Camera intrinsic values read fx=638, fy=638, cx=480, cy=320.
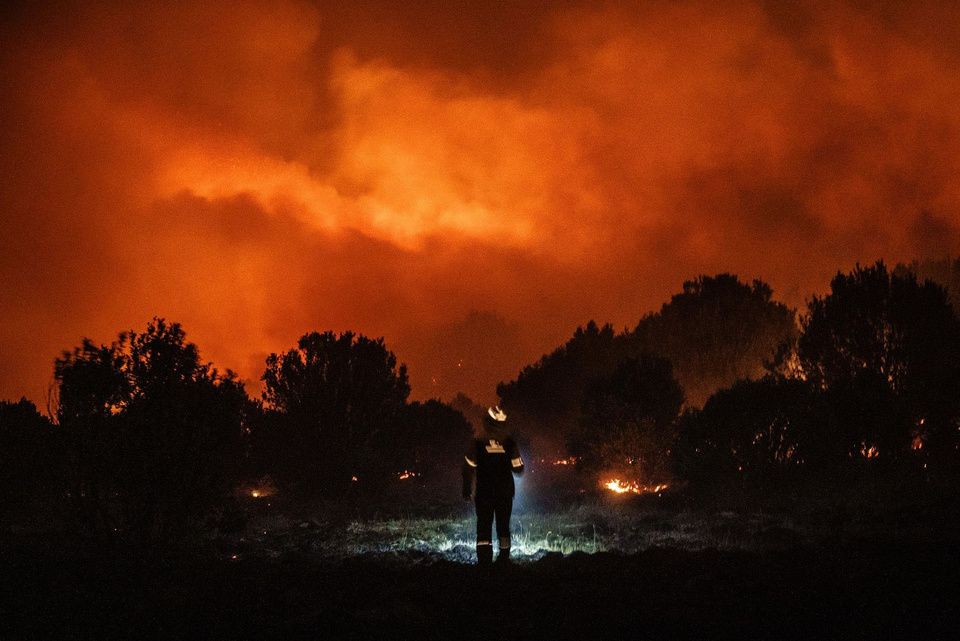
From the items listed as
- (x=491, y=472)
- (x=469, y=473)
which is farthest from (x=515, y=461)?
(x=469, y=473)

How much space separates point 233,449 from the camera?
10.5 m

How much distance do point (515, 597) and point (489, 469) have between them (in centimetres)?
244

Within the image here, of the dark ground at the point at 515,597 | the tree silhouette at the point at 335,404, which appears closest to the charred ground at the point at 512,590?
the dark ground at the point at 515,597

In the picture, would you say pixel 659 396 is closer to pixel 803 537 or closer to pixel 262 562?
pixel 803 537

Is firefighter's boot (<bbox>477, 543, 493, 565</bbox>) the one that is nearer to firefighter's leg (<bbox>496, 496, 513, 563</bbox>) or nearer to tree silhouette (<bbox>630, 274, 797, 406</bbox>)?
firefighter's leg (<bbox>496, 496, 513, 563</bbox>)

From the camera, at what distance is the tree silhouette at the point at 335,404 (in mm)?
26750

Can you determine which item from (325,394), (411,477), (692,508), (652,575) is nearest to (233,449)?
(652,575)

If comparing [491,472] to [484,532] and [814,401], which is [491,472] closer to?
[484,532]

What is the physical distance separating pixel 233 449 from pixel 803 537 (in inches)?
388

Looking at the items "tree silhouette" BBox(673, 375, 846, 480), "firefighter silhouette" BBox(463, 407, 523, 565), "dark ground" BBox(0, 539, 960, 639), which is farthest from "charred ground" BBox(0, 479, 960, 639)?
"tree silhouette" BBox(673, 375, 846, 480)

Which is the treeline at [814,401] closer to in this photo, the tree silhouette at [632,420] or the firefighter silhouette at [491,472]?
the tree silhouette at [632,420]

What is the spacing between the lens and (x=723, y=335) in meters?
44.1

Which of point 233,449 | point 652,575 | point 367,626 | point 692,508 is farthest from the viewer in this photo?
point 692,508

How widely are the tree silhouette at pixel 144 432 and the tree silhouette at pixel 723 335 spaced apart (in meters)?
37.9
